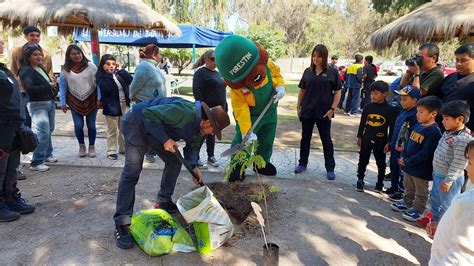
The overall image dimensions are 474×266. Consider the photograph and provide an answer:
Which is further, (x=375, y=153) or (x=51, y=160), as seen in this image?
(x=51, y=160)

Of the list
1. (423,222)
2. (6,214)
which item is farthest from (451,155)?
(6,214)

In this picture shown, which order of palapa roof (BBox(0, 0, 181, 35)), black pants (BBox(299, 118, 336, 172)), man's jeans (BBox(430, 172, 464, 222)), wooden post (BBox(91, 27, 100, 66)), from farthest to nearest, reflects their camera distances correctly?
wooden post (BBox(91, 27, 100, 66)), palapa roof (BBox(0, 0, 181, 35)), black pants (BBox(299, 118, 336, 172)), man's jeans (BBox(430, 172, 464, 222))

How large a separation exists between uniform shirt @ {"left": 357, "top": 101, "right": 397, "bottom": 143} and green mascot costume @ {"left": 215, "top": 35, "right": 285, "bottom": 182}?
1.12 m

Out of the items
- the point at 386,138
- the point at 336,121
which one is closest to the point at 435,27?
the point at 386,138

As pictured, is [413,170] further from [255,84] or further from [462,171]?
[255,84]

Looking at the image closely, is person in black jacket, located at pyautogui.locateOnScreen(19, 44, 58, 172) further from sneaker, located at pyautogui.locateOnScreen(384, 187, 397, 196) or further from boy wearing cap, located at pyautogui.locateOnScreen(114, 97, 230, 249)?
sneaker, located at pyautogui.locateOnScreen(384, 187, 397, 196)

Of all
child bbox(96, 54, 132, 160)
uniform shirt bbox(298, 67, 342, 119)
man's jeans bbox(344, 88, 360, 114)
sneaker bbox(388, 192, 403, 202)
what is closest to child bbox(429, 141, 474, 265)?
sneaker bbox(388, 192, 403, 202)

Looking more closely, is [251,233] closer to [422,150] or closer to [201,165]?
[422,150]

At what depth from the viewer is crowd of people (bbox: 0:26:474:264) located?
2.79 metres

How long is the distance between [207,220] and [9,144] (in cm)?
216

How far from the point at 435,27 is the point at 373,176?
99.1 inches

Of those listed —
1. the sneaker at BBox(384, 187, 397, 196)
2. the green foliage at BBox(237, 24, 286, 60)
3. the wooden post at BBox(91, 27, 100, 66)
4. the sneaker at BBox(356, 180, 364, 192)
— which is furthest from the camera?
the green foliage at BBox(237, 24, 286, 60)

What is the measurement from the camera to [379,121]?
162 inches

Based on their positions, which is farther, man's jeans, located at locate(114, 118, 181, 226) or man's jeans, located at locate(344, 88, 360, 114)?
man's jeans, located at locate(344, 88, 360, 114)
